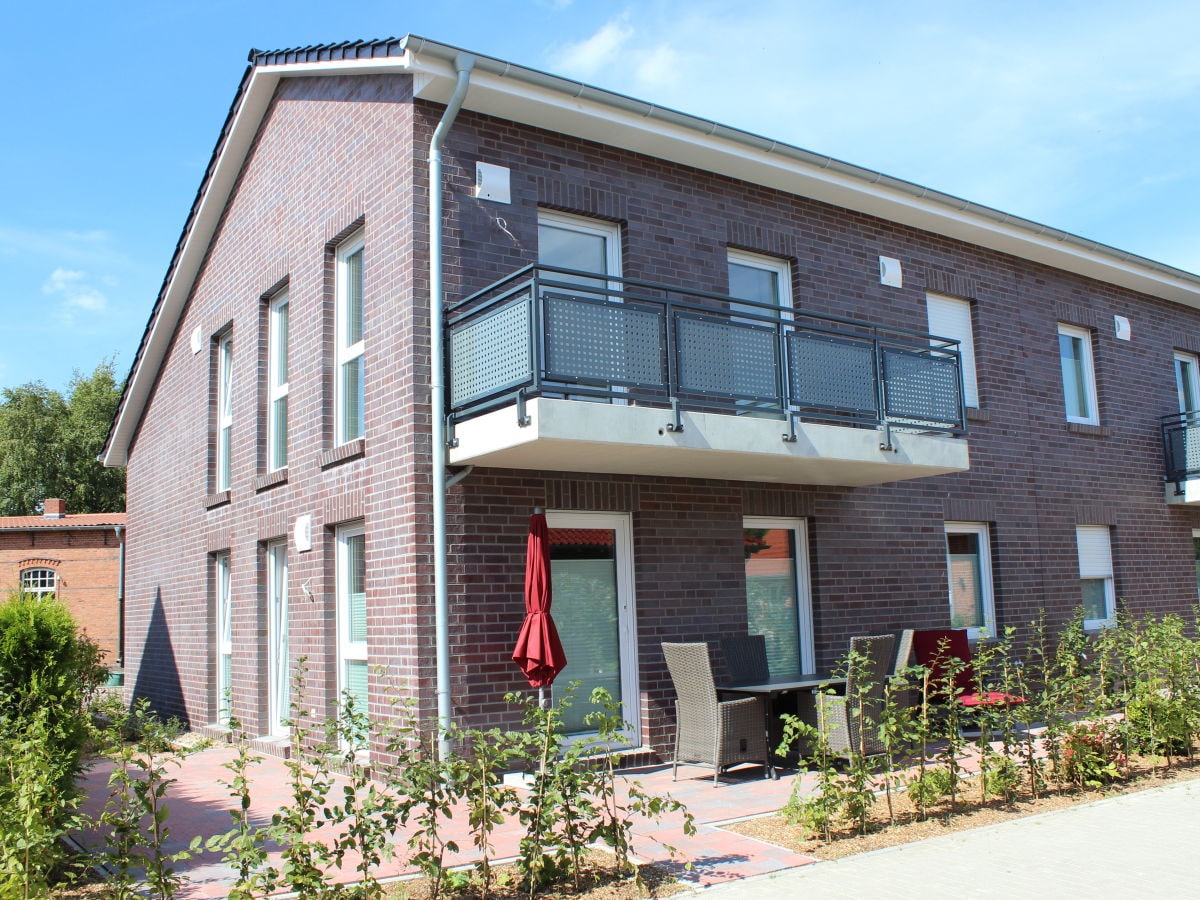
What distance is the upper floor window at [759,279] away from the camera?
36.8ft

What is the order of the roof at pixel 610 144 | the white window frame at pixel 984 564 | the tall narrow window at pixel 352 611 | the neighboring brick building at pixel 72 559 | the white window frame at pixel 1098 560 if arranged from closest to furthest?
the roof at pixel 610 144
the tall narrow window at pixel 352 611
the white window frame at pixel 984 564
the white window frame at pixel 1098 560
the neighboring brick building at pixel 72 559

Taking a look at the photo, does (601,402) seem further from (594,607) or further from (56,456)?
(56,456)

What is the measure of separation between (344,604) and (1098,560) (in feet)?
32.7

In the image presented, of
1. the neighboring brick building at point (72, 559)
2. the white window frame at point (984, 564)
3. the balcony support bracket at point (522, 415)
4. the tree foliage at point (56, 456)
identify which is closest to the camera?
the balcony support bracket at point (522, 415)

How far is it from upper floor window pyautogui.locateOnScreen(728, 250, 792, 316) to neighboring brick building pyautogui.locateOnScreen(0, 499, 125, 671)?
2436 cm

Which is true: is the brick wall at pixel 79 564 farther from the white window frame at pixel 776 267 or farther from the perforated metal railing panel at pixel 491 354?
the perforated metal railing panel at pixel 491 354

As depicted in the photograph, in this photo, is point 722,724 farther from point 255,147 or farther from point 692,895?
point 255,147

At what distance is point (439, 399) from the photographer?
863cm

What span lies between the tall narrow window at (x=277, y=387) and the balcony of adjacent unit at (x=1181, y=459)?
12178 millimetres

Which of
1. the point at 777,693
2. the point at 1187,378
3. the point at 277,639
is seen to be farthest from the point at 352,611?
the point at 1187,378

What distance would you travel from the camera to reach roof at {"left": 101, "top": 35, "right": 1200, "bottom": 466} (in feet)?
29.6

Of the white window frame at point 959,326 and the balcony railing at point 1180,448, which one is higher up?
the white window frame at point 959,326

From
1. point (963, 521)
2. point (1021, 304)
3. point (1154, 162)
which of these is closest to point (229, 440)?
point (963, 521)

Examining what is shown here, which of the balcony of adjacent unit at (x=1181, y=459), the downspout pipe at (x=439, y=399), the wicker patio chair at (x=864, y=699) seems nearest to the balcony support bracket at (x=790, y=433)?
the wicker patio chair at (x=864, y=699)
